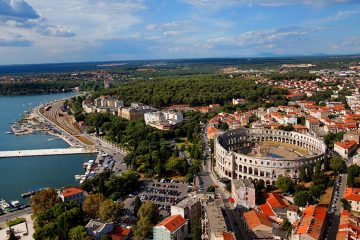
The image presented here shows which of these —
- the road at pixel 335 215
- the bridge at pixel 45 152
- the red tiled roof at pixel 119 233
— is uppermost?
the red tiled roof at pixel 119 233

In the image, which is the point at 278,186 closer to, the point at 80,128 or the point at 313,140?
the point at 313,140

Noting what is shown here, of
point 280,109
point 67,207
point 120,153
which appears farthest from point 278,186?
point 280,109

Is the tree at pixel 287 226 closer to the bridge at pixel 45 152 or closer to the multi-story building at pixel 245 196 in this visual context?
the multi-story building at pixel 245 196

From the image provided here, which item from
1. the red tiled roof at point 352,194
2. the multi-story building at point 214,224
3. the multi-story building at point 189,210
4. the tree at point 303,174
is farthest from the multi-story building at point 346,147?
the multi-story building at point 189,210

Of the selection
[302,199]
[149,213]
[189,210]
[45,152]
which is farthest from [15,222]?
[45,152]

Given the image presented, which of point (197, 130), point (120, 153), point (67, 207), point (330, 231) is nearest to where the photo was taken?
point (330, 231)

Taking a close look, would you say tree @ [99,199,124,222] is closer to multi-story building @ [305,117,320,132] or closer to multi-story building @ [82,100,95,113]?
multi-story building @ [305,117,320,132]
